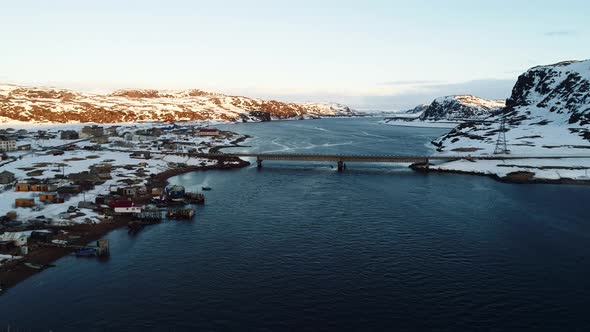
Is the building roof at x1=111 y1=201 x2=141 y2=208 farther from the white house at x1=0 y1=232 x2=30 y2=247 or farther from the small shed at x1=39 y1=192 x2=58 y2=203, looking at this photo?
the white house at x1=0 y1=232 x2=30 y2=247

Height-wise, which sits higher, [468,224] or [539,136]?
[539,136]

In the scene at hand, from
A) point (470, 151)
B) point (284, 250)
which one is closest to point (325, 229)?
point (284, 250)

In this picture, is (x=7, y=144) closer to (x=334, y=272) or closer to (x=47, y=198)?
(x=47, y=198)

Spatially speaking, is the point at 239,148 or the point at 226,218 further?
the point at 239,148

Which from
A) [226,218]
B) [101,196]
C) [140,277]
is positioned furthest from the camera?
[101,196]

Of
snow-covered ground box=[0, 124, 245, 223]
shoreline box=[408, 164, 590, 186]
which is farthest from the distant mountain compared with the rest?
snow-covered ground box=[0, 124, 245, 223]

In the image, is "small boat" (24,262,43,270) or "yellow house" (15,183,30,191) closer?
"small boat" (24,262,43,270)

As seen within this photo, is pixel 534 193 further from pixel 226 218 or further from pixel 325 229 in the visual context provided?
pixel 226 218
